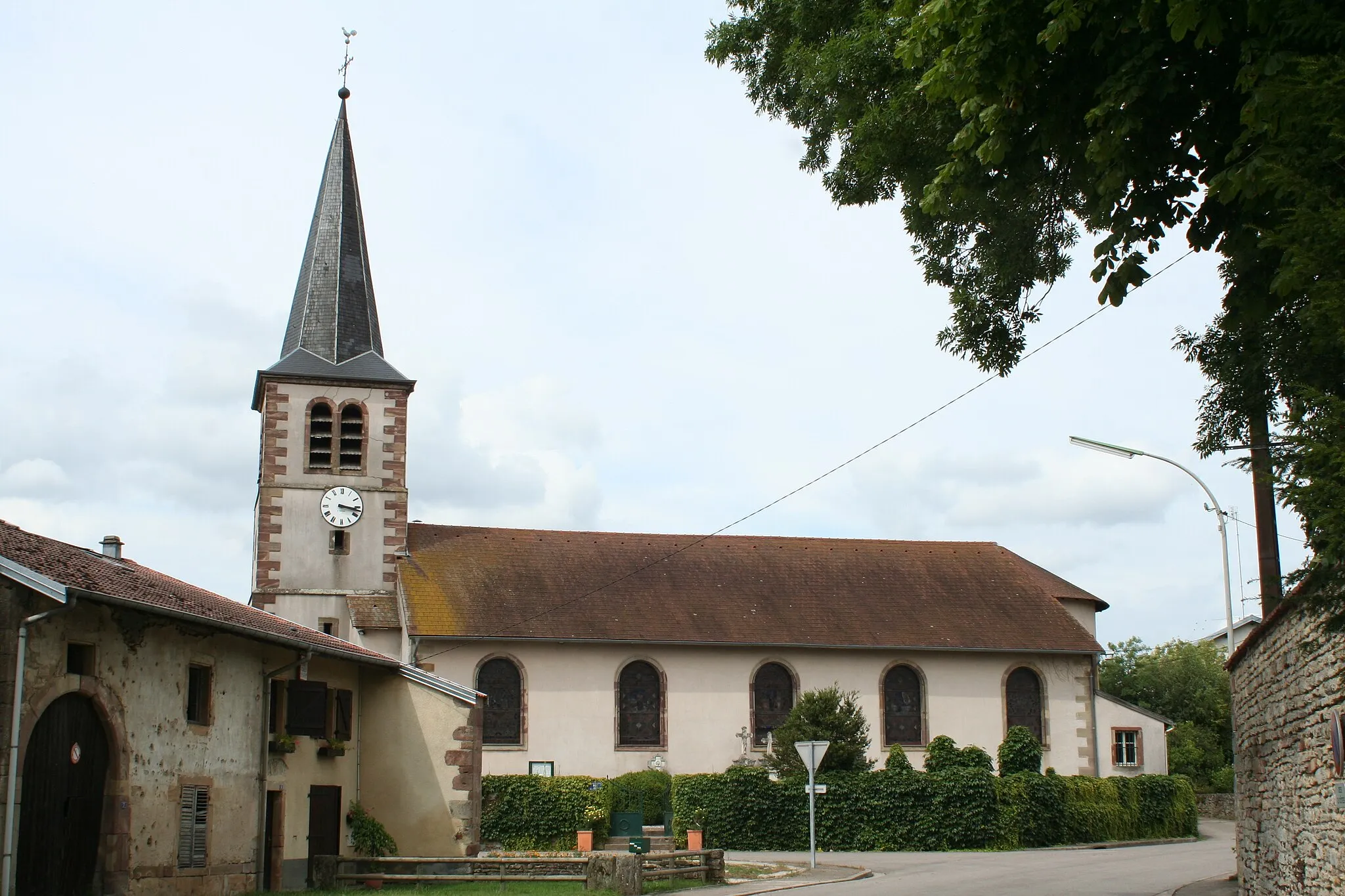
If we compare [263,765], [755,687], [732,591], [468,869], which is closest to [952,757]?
[755,687]

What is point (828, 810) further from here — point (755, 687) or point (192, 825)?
point (192, 825)

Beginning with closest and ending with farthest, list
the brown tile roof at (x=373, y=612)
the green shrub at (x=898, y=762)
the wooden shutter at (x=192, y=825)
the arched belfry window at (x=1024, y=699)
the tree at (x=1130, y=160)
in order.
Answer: the tree at (x=1130, y=160), the wooden shutter at (x=192, y=825), the green shrub at (x=898, y=762), the brown tile roof at (x=373, y=612), the arched belfry window at (x=1024, y=699)

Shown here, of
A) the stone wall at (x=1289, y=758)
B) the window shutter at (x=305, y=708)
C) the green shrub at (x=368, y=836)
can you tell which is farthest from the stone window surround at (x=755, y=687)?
the stone wall at (x=1289, y=758)

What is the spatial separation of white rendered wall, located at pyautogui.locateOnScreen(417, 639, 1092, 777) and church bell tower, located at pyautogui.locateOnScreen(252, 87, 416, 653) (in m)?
3.57

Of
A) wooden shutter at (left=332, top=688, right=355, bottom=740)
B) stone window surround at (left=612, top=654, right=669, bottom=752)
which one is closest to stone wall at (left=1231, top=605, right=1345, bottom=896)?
wooden shutter at (left=332, top=688, right=355, bottom=740)

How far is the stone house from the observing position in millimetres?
16047

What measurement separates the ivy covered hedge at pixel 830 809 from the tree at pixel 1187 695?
749 inches

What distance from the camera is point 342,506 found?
3722cm

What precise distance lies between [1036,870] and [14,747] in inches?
646

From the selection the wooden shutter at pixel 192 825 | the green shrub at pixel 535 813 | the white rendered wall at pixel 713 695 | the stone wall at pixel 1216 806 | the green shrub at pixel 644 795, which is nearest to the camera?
the wooden shutter at pixel 192 825

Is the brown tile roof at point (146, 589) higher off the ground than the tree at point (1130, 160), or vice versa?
the tree at point (1130, 160)

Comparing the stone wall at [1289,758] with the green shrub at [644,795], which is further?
the green shrub at [644,795]

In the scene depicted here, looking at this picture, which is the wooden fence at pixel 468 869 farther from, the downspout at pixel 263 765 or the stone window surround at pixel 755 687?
the stone window surround at pixel 755 687

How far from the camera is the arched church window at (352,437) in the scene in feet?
124
